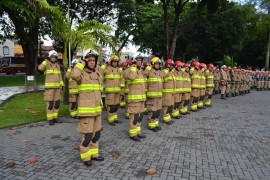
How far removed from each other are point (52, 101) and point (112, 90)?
189 cm

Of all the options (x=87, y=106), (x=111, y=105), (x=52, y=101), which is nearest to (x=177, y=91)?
(x=111, y=105)

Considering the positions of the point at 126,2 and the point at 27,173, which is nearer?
the point at 27,173

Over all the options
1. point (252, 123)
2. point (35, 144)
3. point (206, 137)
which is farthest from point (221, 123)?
point (35, 144)

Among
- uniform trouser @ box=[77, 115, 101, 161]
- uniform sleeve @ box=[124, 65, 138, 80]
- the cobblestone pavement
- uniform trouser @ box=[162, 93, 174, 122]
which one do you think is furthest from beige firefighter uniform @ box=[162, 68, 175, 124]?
uniform trouser @ box=[77, 115, 101, 161]

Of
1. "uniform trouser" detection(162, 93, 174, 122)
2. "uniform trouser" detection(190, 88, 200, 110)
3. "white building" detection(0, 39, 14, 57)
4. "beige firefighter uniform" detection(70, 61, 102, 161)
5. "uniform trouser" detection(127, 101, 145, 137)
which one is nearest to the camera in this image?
"beige firefighter uniform" detection(70, 61, 102, 161)

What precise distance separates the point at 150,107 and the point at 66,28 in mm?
5377

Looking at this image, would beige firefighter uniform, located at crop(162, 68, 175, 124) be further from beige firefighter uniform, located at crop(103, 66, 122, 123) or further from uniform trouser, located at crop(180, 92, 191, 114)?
uniform trouser, located at crop(180, 92, 191, 114)

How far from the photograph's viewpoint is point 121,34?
28938 millimetres

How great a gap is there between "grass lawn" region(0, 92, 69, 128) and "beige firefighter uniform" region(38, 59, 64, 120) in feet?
2.51

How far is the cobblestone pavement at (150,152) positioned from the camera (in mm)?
5008

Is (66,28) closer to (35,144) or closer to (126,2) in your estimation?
(35,144)

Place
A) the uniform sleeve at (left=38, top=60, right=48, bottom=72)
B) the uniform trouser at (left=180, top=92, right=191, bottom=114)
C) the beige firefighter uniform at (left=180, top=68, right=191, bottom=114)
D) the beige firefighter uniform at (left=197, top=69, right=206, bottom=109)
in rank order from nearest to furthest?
the uniform sleeve at (left=38, top=60, right=48, bottom=72) → the beige firefighter uniform at (left=180, top=68, right=191, bottom=114) → the uniform trouser at (left=180, top=92, right=191, bottom=114) → the beige firefighter uniform at (left=197, top=69, right=206, bottom=109)

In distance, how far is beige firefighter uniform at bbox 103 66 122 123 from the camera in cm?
908

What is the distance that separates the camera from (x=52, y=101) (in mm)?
8766
